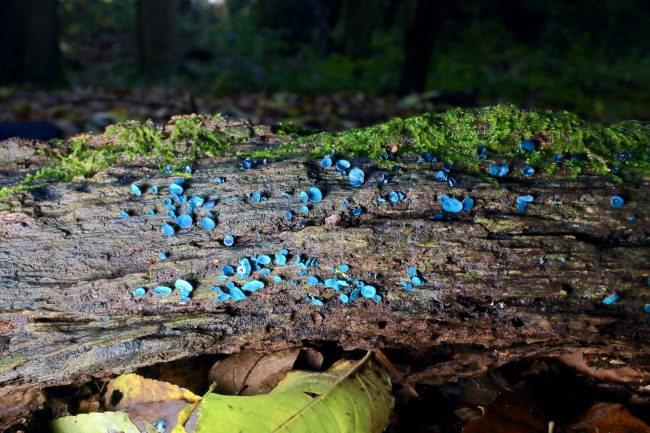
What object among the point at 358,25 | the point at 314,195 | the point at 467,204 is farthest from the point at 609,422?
the point at 358,25

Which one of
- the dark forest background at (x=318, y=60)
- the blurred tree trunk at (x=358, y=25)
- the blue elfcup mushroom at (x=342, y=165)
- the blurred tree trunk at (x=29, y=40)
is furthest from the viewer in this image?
the blurred tree trunk at (x=358, y=25)

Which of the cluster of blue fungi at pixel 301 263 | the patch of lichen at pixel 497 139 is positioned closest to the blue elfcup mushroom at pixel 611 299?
the cluster of blue fungi at pixel 301 263

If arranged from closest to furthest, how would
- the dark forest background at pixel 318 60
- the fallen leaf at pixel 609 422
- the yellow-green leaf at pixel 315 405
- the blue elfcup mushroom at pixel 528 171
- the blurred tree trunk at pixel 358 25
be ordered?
the yellow-green leaf at pixel 315 405, the fallen leaf at pixel 609 422, the blue elfcup mushroom at pixel 528 171, the dark forest background at pixel 318 60, the blurred tree trunk at pixel 358 25

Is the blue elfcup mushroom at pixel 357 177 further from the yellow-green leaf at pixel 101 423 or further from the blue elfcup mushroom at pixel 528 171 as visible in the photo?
the yellow-green leaf at pixel 101 423

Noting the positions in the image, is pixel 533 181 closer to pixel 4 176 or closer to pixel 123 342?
pixel 123 342

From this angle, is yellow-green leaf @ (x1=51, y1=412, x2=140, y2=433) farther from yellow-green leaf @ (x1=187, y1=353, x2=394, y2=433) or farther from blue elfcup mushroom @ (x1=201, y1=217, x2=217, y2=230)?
blue elfcup mushroom @ (x1=201, y1=217, x2=217, y2=230)

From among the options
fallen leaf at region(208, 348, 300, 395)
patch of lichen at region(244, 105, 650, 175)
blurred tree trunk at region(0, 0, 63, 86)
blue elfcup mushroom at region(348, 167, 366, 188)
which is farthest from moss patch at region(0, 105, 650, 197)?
blurred tree trunk at region(0, 0, 63, 86)
